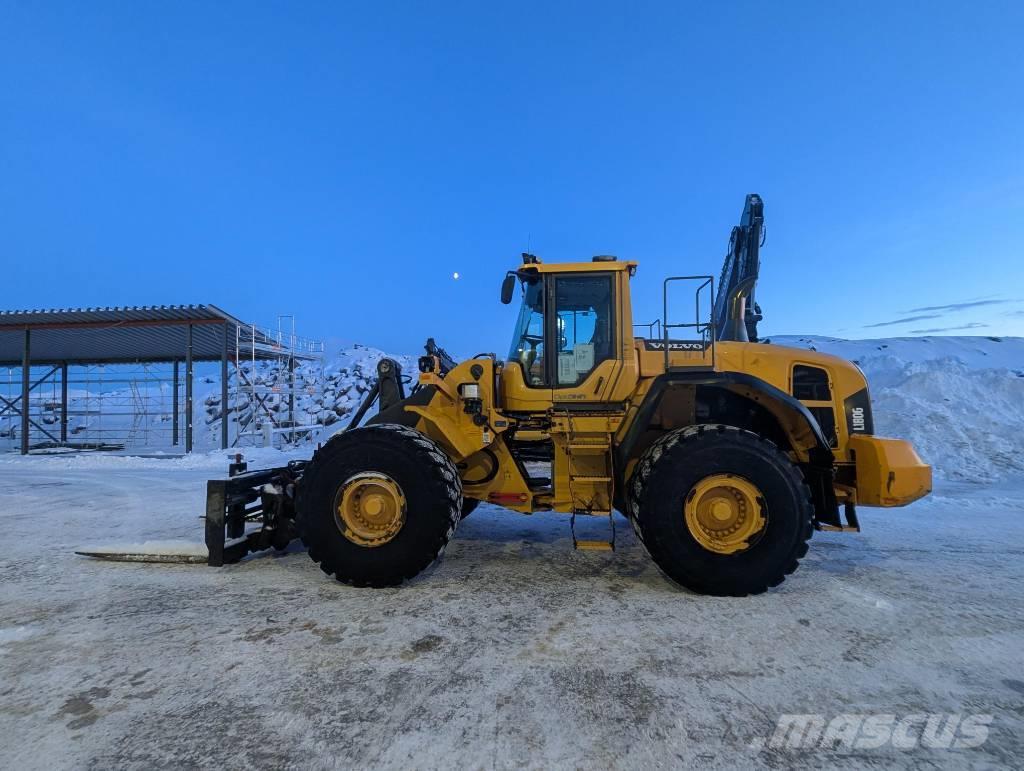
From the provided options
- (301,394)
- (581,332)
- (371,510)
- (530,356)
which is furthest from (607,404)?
(301,394)

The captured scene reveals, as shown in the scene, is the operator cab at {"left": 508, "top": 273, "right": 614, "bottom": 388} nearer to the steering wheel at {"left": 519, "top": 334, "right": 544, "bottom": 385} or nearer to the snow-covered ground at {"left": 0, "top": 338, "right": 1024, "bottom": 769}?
the steering wheel at {"left": 519, "top": 334, "right": 544, "bottom": 385}

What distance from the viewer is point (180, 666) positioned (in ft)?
9.17

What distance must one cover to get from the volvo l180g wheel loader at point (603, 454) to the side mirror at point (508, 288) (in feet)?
0.04

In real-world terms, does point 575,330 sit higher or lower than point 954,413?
higher

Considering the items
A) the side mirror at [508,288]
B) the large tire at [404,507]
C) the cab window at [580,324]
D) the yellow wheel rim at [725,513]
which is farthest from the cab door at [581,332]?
the large tire at [404,507]

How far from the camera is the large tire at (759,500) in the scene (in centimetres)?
367

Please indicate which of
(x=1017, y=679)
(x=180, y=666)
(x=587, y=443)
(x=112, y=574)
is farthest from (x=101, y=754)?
(x=1017, y=679)

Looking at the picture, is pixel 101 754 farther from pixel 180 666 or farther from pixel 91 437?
pixel 91 437

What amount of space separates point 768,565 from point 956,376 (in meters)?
14.8

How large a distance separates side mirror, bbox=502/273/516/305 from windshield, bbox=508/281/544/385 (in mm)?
231

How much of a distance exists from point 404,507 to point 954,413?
13.8m

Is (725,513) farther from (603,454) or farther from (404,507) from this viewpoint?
(404,507)

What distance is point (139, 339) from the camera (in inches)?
707

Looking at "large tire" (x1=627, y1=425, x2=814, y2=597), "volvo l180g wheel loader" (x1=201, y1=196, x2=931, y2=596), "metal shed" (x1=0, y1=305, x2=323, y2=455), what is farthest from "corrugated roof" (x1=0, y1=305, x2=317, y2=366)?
"large tire" (x1=627, y1=425, x2=814, y2=597)
